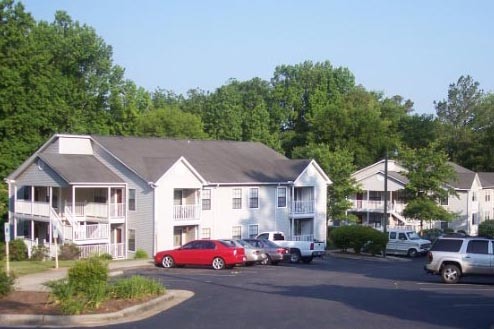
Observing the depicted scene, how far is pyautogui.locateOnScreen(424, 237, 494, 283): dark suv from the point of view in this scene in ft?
98.2

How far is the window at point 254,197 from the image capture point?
54.0 meters

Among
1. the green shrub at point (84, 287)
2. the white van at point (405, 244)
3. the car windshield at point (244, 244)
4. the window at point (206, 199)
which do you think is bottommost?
the white van at point (405, 244)

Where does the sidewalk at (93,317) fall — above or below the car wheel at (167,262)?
above

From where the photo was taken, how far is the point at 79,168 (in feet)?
157

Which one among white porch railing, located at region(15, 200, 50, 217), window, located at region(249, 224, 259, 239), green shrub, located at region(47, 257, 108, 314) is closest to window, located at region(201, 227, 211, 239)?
window, located at region(249, 224, 259, 239)

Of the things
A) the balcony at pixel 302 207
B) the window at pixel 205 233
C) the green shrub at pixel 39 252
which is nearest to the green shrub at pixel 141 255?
the window at pixel 205 233

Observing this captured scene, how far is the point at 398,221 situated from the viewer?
74.3 metres

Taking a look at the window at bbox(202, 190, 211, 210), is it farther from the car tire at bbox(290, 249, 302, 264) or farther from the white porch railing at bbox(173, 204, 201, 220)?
the car tire at bbox(290, 249, 302, 264)

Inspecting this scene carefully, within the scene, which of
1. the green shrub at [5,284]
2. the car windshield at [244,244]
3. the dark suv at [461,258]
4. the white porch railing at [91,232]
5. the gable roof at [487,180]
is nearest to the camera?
the green shrub at [5,284]

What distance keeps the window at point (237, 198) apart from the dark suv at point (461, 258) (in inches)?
933

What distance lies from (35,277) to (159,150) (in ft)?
73.0

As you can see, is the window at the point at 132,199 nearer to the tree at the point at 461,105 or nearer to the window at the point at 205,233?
the window at the point at 205,233

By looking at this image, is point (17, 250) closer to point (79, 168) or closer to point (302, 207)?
point (79, 168)

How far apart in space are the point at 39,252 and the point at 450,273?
82.0 ft
